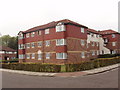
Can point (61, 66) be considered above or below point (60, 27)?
below

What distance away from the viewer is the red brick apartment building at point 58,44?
88.7 ft

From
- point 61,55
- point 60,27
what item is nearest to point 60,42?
point 61,55

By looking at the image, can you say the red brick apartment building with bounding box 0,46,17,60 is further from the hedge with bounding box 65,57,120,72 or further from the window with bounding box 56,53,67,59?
the hedge with bounding box 65,57,120,72

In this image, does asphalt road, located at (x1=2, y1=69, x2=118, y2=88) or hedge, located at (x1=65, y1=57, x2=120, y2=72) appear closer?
asphalt road, located at (x1=2, y1=69, x2=118, y2=88)

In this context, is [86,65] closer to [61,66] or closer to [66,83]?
[61,66]

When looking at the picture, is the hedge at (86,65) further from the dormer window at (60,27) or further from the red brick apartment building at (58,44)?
the dormer window at (60,27)

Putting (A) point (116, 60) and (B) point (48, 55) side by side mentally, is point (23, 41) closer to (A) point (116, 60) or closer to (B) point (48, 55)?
(B) point (48, 55)

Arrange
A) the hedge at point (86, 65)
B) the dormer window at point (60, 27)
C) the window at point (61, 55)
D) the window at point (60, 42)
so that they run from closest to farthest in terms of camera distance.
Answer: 1. the hedge at point (86, 65)
2. the window at point (61, 55)
3. the window at point (60, 42)
4. the dormer window at point (60, 27)


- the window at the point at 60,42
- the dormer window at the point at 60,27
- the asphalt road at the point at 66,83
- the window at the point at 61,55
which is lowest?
the asphalt road at the point at 66,83

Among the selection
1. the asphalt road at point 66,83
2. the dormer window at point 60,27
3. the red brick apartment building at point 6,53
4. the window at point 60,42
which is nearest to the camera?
the asphalt road at point 66,83

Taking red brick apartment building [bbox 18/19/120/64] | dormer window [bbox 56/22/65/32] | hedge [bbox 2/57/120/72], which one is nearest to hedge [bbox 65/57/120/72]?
hedge [bbox 2/57/120/72]

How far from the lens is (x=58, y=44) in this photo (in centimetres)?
2791

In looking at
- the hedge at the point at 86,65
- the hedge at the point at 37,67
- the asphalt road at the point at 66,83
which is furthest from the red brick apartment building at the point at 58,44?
the asphalt road at the point at 66,83

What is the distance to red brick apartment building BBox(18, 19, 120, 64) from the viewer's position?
27031mm
